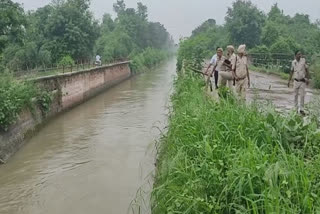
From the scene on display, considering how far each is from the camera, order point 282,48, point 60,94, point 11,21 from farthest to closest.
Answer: point 282,48, point 11,21, point 60,94

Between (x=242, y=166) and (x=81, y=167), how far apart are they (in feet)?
21.1

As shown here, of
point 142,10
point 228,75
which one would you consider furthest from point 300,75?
point 142,10

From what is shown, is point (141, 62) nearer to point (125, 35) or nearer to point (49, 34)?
point (125, 35)

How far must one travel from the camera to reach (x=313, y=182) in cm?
381

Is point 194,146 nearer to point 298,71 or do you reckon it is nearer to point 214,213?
point 214,213

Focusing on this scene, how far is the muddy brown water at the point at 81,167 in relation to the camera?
755cm

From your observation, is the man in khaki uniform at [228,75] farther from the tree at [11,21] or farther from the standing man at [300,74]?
the tree at [11,21]

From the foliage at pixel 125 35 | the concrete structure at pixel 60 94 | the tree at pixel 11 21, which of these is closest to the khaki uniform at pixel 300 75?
the concrete structure at pixel 60 94

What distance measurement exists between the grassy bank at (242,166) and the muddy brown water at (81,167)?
6.62ft

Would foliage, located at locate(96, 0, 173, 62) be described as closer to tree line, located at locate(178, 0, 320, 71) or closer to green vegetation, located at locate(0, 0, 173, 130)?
green vegetation, located at locate(0, 0, 173, 130)

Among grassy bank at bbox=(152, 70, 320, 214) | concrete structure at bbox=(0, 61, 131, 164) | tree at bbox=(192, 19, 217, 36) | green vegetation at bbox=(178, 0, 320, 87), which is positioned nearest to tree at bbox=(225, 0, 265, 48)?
green vegetation at bbox=(178, 0, 320, 87)

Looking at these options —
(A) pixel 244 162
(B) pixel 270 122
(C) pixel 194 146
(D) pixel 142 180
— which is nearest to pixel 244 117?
(B) pixel 270 122

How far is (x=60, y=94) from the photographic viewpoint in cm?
1789

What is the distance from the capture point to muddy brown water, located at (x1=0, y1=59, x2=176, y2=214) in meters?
7.55
